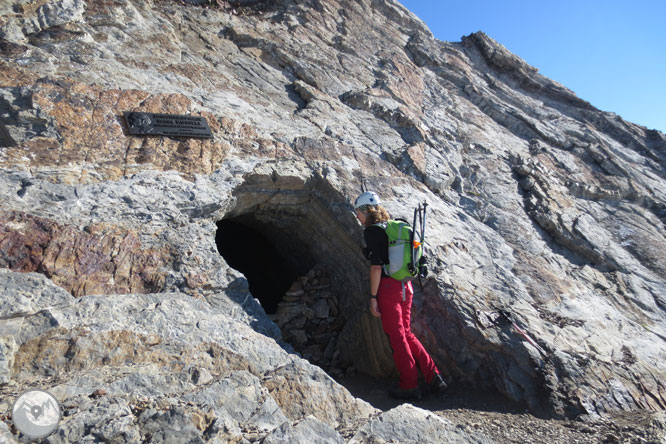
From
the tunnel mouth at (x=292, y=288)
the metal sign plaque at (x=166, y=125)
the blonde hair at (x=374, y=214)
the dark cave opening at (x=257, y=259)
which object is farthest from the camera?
the dark cave opening at (x=257, y=259)

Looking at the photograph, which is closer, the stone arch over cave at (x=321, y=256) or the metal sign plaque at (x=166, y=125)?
the metal sign plaque at (x=166, y=125)


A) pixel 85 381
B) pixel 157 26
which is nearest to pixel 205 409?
pixel 85 381

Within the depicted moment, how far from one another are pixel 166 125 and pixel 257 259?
3989 millimetres

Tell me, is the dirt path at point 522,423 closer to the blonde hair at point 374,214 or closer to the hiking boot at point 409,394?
the hiking boot at point 409,394

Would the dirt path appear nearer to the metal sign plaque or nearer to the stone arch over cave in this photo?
the stone arch over cave

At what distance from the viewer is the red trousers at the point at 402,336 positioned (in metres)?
4.77

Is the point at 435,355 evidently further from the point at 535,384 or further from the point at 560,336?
the point at 560,336

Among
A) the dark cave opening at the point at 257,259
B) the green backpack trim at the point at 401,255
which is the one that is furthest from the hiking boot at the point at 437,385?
the dark cave opening at the point at 257,259

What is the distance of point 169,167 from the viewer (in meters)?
5.25

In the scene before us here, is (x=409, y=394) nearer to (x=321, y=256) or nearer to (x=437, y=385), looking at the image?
(x=437, y=385)

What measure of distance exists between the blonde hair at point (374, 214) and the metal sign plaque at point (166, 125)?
2.58m

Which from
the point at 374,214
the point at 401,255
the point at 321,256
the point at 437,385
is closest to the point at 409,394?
the point at 437,385

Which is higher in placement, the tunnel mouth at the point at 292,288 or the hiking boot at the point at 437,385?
the hiking boot at the point at 437,385

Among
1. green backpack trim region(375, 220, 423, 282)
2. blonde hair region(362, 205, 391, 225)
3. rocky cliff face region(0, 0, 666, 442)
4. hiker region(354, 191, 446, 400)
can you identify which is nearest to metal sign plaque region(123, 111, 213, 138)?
rocky cliff face region(0, 0, 666, 442)
